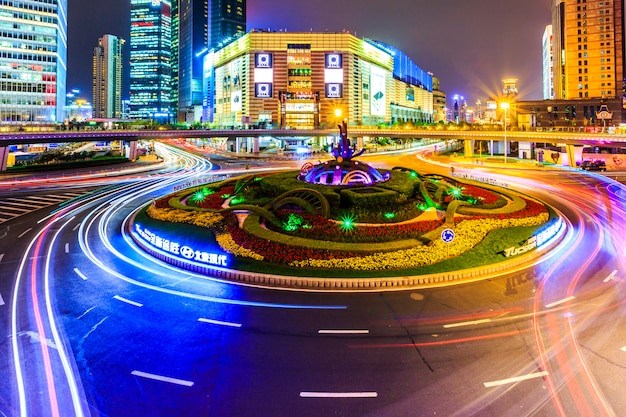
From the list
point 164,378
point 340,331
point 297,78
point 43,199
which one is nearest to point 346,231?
point 340,331

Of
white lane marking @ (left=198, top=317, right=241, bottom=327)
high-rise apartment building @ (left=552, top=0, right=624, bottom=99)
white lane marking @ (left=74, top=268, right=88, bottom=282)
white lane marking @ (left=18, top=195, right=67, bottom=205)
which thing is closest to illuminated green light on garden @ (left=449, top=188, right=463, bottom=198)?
white lane marking @ (left=198, top=317, right=241, bottom=327)

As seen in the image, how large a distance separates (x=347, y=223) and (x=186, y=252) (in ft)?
35.1

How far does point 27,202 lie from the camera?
1694 inches

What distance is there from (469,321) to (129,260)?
19.0 meters

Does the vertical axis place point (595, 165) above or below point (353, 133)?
below

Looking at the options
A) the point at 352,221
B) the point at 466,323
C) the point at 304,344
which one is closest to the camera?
the point at 304,344

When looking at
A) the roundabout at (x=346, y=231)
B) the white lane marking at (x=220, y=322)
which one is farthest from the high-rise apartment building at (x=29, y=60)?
the white lane marking at (x=220, y=322)

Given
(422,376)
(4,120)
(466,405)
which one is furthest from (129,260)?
(4,120)

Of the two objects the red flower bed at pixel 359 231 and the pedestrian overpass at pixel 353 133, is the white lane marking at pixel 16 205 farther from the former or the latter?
the pedestrian overpass at pixel 353 133

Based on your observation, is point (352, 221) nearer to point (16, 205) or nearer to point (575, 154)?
point (16, 205)

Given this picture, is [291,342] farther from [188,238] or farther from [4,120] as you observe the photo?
[4,120]

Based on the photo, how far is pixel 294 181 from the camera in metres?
36.4

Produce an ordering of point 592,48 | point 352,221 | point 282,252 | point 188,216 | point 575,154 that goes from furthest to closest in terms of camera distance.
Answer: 1. point 592,48
2. point 575,154
3. point 188,216
4. point 352,221
5. point 282,252

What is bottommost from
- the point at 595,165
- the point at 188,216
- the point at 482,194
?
the point at 188,216
